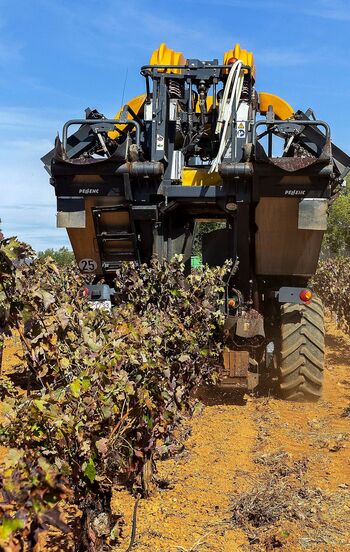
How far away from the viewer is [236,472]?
5.09 m

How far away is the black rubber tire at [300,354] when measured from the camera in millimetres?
7406

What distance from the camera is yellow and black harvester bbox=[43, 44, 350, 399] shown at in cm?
664

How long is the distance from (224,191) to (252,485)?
315 centimetres

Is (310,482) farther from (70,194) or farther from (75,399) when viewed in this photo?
(70,194)

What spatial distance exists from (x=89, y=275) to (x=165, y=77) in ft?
7.92

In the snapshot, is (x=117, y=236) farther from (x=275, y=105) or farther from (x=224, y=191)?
(x=275, y=105)

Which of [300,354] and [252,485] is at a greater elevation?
[300,354]

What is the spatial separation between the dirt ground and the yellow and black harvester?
71 centimetres

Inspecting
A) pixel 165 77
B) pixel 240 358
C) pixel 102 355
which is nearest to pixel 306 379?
pixel 240 358

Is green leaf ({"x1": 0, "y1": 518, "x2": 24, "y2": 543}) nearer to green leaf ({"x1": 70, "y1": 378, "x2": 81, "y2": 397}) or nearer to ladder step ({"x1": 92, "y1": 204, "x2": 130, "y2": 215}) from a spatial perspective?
green leaf ({"x1": 70, "y1": 378, "x2": 81, "y2": 397})

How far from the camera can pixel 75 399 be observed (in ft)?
10.4

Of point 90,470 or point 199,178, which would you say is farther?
point 199,178

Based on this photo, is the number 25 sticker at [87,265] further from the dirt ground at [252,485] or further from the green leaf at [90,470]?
the green leaf at [90,470]

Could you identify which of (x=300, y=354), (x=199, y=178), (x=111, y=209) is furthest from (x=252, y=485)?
(x=199, y=178)
